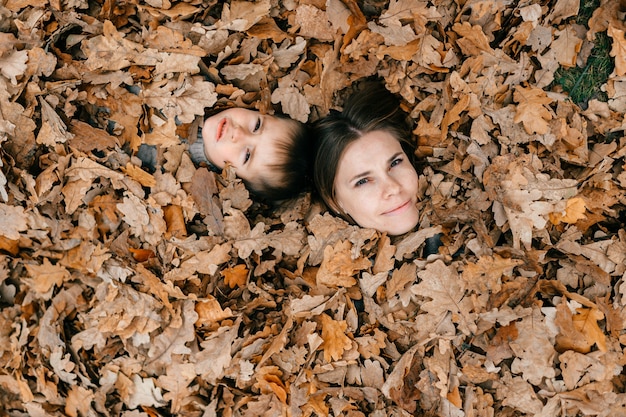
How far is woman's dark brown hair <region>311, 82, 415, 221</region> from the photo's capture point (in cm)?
290

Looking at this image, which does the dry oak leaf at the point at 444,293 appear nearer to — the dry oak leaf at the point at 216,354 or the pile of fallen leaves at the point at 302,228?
the pile of fallen leaves at the point at 302,228

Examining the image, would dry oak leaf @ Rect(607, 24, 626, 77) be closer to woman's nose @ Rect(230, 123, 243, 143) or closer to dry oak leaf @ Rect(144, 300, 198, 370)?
woman's nose @ Rect(230, 123, 243, 143)

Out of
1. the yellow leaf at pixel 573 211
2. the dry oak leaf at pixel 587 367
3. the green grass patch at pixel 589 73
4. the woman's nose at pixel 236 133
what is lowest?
the dry oak leaf at pixel 587 367

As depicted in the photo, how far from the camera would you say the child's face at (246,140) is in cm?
283

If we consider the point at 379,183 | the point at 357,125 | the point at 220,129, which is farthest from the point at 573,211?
the point at 220,129

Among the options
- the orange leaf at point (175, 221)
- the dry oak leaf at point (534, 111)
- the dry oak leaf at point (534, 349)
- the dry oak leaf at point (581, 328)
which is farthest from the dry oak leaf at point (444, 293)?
the orange leaf at point (175, 221)

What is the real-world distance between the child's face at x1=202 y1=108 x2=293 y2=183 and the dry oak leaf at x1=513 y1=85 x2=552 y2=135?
115 cm

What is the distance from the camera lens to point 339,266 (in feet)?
9.48

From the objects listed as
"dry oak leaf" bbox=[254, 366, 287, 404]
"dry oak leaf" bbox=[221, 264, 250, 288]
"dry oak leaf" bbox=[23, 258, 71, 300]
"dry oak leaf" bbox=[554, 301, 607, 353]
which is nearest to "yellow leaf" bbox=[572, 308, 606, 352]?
"dry oak leaf" bbox=[554, 301, 607, 353]

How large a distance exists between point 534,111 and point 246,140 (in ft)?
4.63

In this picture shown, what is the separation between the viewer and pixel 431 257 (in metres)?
2.86

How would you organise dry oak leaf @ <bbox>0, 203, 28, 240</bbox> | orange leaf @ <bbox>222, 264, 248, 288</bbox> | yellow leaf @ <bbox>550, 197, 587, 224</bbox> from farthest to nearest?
orange leaf @ <bbox>222, 264, 248, 288</bbox> → dry oak leaf @ <bbox>0, 203, 28, 240</bbox> → yellow leaf @ <bbox>550, 197, 587, 224</bbox>

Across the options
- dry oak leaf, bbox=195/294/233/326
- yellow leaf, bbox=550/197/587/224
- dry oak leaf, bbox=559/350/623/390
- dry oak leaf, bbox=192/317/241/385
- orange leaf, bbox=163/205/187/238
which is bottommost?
dry oak leaf, bbox=192/317/241/385

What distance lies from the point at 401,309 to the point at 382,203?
0.57m
